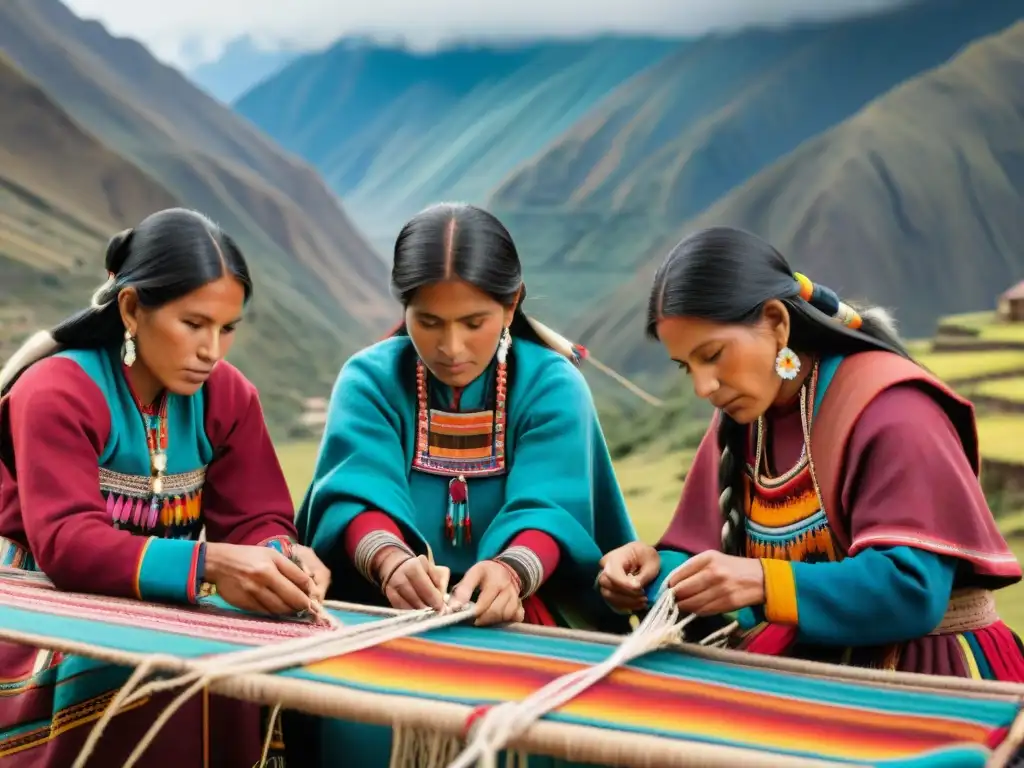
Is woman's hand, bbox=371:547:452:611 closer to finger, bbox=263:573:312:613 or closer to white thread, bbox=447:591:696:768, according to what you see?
finger, bbox=263:573:312:613

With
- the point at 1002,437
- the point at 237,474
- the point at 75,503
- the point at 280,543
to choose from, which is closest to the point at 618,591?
the point at 280,543

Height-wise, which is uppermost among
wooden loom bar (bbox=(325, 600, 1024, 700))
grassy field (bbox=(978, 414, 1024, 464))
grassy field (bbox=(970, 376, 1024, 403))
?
grassy field (bbox=(970, 376, 1024, 403))

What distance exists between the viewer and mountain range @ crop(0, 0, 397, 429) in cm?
571

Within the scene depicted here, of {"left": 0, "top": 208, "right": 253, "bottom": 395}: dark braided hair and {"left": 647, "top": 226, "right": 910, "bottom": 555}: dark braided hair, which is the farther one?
{"left": 0, "top": 208, "right": 253, "bottom": 395}: dark braided hair

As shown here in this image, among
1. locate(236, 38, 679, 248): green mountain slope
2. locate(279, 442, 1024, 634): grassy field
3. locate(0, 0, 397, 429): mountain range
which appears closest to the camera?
locate(279, 442, 1024, 634): grassy field

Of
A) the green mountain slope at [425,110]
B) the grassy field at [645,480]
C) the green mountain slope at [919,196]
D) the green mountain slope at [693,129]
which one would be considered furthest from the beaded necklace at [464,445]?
the green mountain slope at [425,110]

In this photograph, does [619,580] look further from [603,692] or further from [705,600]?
[603,692]

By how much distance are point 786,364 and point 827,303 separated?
0.46 feet

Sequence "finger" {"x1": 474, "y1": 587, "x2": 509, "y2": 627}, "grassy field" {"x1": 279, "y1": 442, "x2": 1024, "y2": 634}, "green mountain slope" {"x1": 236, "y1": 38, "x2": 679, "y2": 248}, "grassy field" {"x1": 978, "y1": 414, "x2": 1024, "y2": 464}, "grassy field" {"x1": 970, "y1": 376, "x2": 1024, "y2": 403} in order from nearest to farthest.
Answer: "finger" {"x1": 474, "y1": 587, "x2": 509, "y2": 627} → "grassy field" {"x1": 978, "y1": 414, "x2": 1024, "y2": 464} → "grassy field" {"x1": 970, "y1": 376, "x2": 1024, "y2": 403} → "grassy field" {"x1": 279, "y1": 442, "x2": 1024, "y2": 634} → "green mountain slope" {"x1": 236, "y1": 38, "x2": 679, "y2": 248}

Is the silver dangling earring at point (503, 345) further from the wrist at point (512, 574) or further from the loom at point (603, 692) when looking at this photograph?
the loom at point (603, 692)

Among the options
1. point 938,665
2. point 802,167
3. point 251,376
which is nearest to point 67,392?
point 938,665

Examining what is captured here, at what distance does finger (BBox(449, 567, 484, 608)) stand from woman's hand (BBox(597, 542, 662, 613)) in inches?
9.0

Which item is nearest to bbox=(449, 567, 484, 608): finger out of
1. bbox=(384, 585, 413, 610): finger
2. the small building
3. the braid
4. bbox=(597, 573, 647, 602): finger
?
bbox=(384, 585, 413, 610): finger

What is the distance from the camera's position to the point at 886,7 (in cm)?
545
